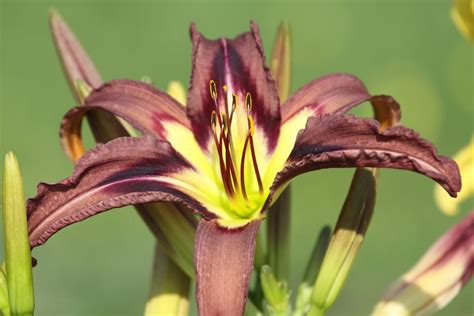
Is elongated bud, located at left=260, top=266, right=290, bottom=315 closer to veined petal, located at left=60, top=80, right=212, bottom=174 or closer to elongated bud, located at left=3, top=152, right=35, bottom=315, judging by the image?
veined petal, located at left=60, top=80, right=212, bottom=174

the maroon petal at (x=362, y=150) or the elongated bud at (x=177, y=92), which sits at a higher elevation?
the elongated bud at (x=177, y=92)

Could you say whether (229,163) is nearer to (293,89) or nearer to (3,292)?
(3,292)

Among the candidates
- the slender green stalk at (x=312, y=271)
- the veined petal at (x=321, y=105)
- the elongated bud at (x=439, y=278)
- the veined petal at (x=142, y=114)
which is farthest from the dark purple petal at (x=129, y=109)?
the elongated bud at (x=439, y=278)

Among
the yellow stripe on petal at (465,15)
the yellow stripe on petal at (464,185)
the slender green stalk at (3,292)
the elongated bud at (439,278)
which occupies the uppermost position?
the yellow stripe on petal at (465,15)

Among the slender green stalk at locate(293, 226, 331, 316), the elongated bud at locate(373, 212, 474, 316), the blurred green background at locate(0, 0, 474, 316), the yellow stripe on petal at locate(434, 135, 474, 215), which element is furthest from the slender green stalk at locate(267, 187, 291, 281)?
the blurred green background at locate(0, 0, 474, 316)

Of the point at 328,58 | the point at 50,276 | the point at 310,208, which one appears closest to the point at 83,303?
the point at 50,276

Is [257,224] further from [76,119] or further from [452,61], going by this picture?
[452,61]

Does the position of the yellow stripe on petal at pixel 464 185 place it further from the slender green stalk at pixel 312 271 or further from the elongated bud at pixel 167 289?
the elongated bud at pixel 167 289
